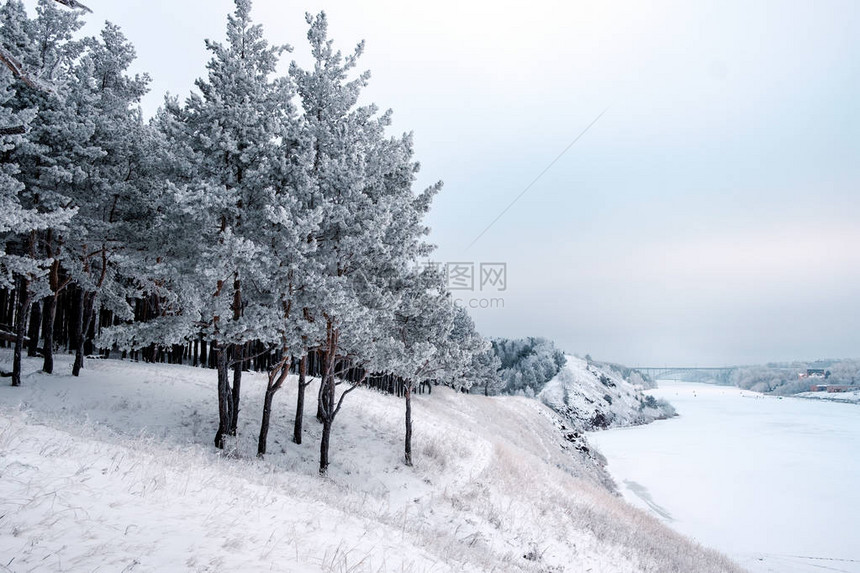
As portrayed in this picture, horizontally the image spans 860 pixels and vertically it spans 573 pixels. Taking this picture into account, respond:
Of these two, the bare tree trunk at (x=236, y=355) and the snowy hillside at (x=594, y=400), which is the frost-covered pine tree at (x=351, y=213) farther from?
the snowy hillside at (x=594, y=400)

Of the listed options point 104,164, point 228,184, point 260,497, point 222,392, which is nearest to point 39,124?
point 104,164

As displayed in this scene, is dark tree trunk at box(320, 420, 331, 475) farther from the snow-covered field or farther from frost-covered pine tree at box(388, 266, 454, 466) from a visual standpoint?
the snow-covered field

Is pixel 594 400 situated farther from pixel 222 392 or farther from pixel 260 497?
pixel 260 497

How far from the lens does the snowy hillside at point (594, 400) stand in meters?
83.5

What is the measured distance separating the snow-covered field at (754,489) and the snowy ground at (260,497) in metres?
9.98

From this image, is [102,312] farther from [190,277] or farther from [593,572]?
[593,572]

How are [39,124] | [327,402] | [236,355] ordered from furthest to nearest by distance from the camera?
1. [39,124]
2. [236,355]
3. [327,402]

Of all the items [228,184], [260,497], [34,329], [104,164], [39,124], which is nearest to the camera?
[260,497]

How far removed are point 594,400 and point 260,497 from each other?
3572 inches

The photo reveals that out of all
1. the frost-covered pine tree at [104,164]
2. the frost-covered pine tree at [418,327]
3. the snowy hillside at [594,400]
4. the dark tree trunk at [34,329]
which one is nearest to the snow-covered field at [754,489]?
the snowy hillside at [594,400]

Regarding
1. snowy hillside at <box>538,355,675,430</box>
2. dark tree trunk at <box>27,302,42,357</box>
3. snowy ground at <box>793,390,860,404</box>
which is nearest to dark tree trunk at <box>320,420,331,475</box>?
dark tree trunk at <box>27,302,42,357</box>

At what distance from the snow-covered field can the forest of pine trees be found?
2132 centimetres

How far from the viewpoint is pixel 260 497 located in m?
8.38

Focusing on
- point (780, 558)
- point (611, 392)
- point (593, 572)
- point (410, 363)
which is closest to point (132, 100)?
point (410, 363)
